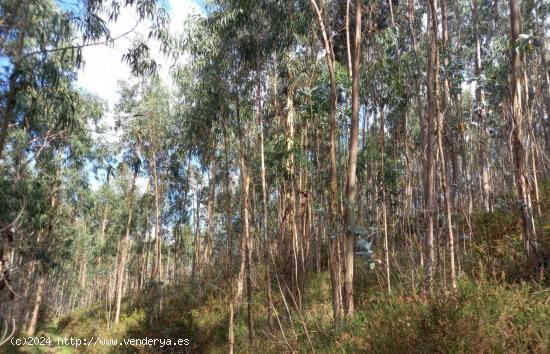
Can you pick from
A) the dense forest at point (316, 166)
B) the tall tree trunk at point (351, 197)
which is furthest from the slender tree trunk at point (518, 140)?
the tall tree trunk at point (351, 197)

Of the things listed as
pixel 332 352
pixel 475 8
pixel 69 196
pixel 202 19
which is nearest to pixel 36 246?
pixel 69 196

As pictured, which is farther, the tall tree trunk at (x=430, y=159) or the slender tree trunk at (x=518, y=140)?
the slender tree trunk at (x=518, y=140)

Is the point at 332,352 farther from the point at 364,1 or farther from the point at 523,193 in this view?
the point at 364,1

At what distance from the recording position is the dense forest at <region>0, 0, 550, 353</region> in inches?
195

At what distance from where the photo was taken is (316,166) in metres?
11.5

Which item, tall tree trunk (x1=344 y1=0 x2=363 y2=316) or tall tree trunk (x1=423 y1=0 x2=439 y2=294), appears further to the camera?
tall tree trunk (x1=423 y1=0 x2=439 y2=294)

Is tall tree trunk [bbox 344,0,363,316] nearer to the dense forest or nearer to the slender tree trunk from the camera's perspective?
the dense forest

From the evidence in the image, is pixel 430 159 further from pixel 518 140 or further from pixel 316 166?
pixel 316 166

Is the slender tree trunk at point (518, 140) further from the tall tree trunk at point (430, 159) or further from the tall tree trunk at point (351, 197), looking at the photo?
the tall tree trunk at point (351, 197)

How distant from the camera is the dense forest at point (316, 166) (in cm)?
496

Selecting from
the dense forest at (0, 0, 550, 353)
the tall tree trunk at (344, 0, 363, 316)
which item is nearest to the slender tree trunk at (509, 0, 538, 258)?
the dense forest at (0, 0, 550, 353)

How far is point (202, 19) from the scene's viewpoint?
9.48m

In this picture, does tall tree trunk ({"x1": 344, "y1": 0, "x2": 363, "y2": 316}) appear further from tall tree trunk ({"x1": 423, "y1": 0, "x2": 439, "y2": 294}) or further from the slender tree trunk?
the slender tree trunk

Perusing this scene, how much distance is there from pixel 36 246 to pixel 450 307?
15797mm
